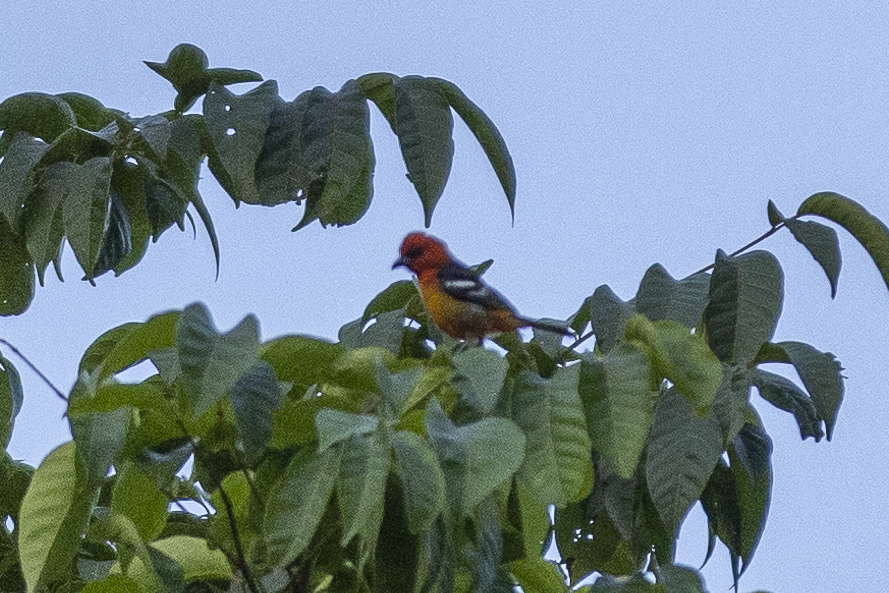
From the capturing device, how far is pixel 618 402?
191 cm

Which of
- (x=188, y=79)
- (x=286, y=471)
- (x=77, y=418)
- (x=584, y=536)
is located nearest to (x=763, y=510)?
(x=584, y=536)

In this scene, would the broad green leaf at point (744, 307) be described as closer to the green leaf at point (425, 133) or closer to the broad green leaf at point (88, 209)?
the green leaf at point (425, 133)

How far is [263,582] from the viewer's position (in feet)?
6.68

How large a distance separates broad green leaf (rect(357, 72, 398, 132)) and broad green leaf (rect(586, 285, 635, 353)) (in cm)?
90

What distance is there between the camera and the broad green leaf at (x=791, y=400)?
7.76 feet

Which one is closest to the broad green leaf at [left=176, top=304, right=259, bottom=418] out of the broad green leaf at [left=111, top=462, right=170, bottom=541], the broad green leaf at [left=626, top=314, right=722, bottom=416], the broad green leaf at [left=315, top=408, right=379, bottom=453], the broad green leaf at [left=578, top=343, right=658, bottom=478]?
the broad green leaf at [left=315, top=408, right=379, bottom=453]

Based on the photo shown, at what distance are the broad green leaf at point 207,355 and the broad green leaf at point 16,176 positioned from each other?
3.45ft

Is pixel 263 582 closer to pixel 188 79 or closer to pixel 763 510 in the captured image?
pixel 763 510

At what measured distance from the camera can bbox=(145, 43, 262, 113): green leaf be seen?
3035mm

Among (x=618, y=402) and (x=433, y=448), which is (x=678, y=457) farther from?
(x=433, y=448)

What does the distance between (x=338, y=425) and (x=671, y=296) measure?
0.87 meters

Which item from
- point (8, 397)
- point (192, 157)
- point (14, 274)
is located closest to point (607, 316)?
point (192, 157)

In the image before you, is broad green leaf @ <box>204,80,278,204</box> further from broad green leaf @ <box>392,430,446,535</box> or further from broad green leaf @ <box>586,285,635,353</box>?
broad green leaf @ <box>392,430,446,535</box>

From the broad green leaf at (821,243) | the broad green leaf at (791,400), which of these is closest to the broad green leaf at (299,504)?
the broad green leaf at (791,400)
